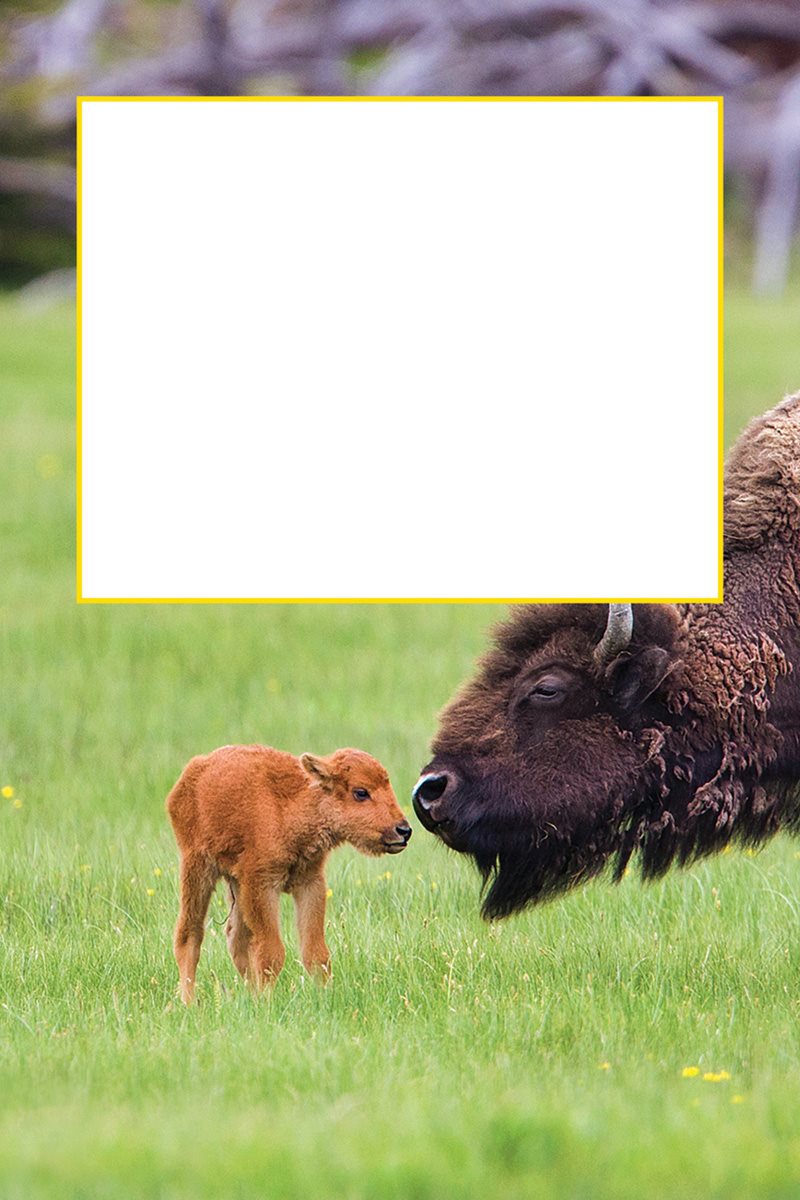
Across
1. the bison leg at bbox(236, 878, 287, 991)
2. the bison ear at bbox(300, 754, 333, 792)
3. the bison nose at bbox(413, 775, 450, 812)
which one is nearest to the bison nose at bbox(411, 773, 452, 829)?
the bison nose at bbox(413, 775, 450, 812)

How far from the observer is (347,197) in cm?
495

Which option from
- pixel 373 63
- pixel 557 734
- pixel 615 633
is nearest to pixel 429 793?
pixel 557 734

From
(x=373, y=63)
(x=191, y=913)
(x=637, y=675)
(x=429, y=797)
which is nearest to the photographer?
(x=191, y=913)

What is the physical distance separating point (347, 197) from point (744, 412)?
1074 cm

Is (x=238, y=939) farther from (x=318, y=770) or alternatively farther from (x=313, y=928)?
(x=318, y=770)

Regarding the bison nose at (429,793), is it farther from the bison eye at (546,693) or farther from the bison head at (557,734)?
the bison eye at (546,693)

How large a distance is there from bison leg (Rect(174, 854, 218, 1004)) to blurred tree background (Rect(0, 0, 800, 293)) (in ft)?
54.0

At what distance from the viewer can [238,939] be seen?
553 centimetres

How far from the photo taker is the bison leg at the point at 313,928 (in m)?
5.34

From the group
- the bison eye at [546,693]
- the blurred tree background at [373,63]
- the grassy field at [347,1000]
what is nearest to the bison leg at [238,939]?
the grassy field at [347,1000]

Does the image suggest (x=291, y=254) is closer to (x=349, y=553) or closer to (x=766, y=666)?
(x=349, y=553)

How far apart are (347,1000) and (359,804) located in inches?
25.3

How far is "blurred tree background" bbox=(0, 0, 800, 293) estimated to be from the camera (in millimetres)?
20984

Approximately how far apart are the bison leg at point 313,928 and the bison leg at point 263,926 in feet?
0.32
